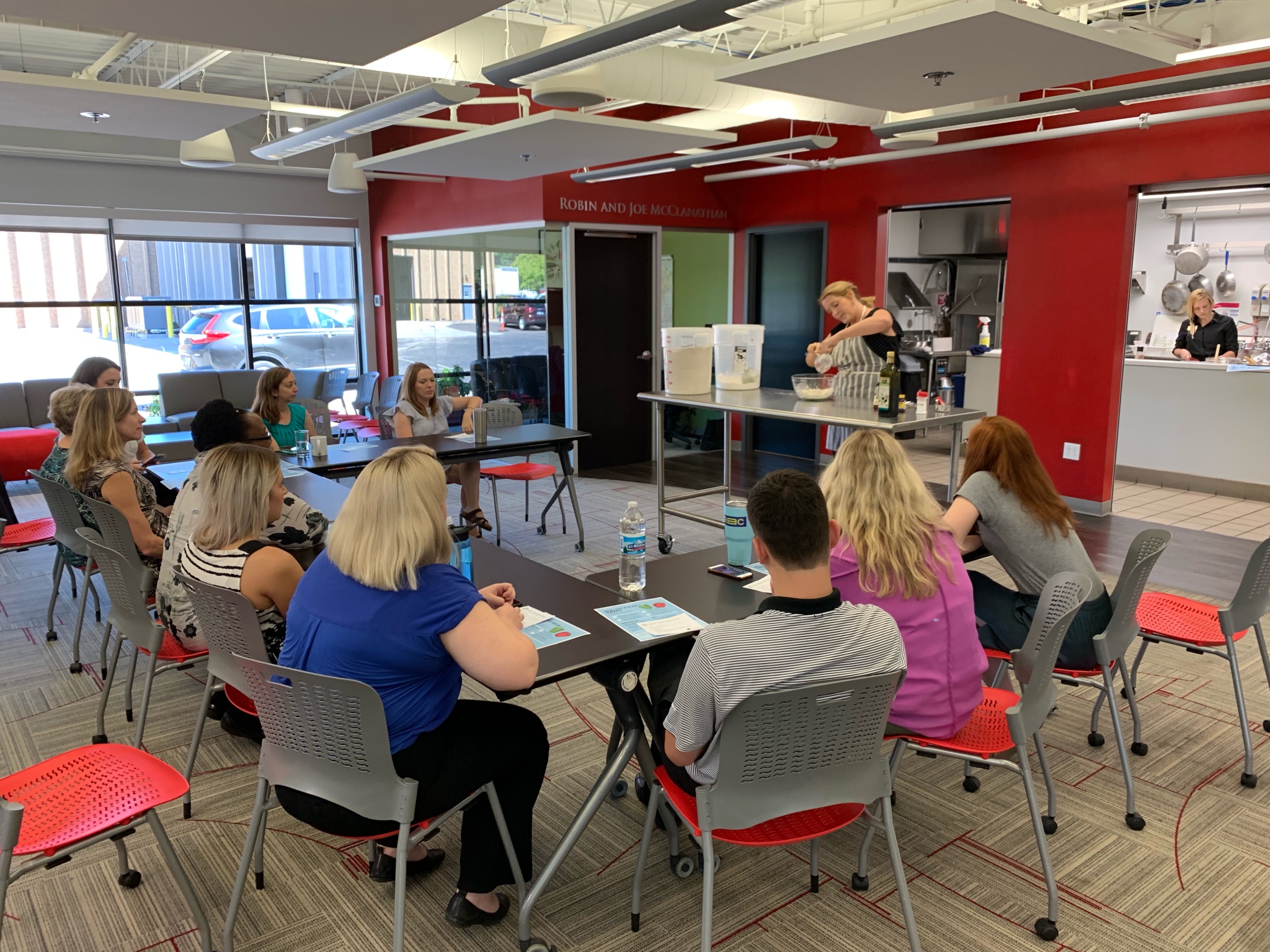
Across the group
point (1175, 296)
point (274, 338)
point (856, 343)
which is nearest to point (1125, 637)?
point (856, 343)

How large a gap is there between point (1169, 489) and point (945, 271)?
14.6 ft

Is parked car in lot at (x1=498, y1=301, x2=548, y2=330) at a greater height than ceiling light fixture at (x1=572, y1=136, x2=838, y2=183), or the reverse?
ceiling light fixture at (x1=572, y1=136, x2=838, y2=183)

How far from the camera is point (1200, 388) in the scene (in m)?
7.37

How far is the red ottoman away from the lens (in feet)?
24.9

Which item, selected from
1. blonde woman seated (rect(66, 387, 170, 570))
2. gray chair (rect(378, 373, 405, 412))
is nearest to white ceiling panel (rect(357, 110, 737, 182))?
blonde woman seated (rect(66, 387, 170, 570))

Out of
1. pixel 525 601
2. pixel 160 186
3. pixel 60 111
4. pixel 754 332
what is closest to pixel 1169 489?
pixel 754 332

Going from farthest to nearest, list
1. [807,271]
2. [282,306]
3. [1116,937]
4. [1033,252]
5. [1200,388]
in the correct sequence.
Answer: [282,306]
[807,271]
[1200,388]
[1033,252]
[1116,937]

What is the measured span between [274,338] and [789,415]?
24.7ft

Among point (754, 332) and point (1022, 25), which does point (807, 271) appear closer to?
point (754, 332)

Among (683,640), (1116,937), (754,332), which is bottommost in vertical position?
(1116,937)

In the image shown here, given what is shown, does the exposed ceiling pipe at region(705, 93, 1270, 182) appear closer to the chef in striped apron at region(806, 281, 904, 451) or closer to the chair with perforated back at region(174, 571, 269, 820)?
the chef in striped apron at region(806, 281, 904, 451)

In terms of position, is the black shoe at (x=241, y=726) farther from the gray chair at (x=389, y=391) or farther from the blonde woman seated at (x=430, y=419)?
the gray chair at (x=389, y=391)

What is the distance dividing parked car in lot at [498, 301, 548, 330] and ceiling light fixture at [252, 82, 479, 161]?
8.96 ft

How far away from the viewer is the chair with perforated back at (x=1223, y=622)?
2.86 metres
